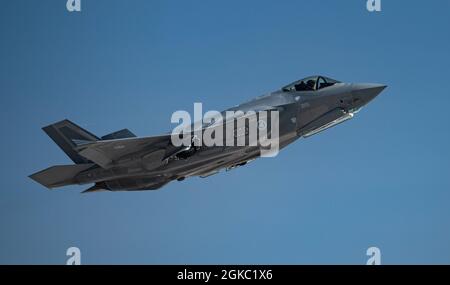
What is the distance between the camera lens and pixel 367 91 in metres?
34.5

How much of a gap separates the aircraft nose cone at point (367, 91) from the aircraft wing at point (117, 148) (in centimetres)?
817

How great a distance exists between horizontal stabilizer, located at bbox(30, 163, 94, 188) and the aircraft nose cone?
38.4 feet

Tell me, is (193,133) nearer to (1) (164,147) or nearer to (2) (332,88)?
(1) (164,147)

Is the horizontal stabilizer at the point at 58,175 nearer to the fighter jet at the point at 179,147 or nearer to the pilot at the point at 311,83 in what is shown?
the fighter jet at the point at 179,147

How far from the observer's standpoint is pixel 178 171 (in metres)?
34.7

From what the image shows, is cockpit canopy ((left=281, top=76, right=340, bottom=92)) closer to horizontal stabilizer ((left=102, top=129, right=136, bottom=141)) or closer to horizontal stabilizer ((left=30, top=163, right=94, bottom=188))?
horizontal stabilizer ((left=102, top=129, right=136, bottom=141))

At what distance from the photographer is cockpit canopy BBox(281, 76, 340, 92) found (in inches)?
1411

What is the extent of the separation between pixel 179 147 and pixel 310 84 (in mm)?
6603

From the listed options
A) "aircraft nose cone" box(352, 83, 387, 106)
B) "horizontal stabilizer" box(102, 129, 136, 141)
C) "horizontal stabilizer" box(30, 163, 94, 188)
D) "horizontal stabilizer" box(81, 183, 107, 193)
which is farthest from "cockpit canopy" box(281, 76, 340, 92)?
"horizontal stabilizer" box(30, 163, 94, 188)

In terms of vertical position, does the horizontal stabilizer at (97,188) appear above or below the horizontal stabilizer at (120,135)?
below

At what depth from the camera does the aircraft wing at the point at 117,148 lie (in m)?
33.6

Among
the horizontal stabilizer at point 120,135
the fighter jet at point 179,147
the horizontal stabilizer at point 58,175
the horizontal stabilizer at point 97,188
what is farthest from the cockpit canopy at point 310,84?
the horizontal stabilizer at point 58,175
